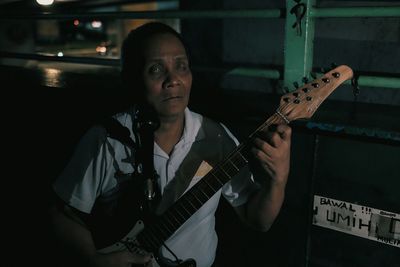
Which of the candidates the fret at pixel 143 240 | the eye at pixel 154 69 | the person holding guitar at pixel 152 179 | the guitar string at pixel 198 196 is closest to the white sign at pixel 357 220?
the person holding guitar at pixel 152 179

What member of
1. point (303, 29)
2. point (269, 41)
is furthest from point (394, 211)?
point (269, 41)

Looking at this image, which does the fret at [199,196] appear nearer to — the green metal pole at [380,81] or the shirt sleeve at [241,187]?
the shirt sleeve at [241,187]

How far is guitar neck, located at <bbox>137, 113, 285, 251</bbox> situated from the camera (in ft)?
6.94

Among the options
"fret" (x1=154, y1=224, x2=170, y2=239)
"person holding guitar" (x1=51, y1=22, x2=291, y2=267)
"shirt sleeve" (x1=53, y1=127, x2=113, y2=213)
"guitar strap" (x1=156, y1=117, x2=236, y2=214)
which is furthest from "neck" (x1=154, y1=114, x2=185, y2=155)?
"fret" (x1=154, y1=224, x2=170, y2=239)

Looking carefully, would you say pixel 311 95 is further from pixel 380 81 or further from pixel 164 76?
pixel 164 76

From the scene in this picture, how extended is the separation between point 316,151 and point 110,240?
4.48 feet

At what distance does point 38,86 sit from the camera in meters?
3.76

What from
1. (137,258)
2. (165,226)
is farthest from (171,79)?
(137,258)

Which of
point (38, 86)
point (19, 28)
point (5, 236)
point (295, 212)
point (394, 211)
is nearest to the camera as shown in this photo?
point (394, 211)

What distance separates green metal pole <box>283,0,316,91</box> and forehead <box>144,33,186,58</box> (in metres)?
0.70

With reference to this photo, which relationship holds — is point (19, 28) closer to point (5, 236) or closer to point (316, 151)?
point (5, 236)

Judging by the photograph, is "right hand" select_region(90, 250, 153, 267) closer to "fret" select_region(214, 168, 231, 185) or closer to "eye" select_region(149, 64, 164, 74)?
"fret" select_region(214, 168, 231, 185)

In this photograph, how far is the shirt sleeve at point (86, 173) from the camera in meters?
2.18

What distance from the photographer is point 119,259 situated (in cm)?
222
